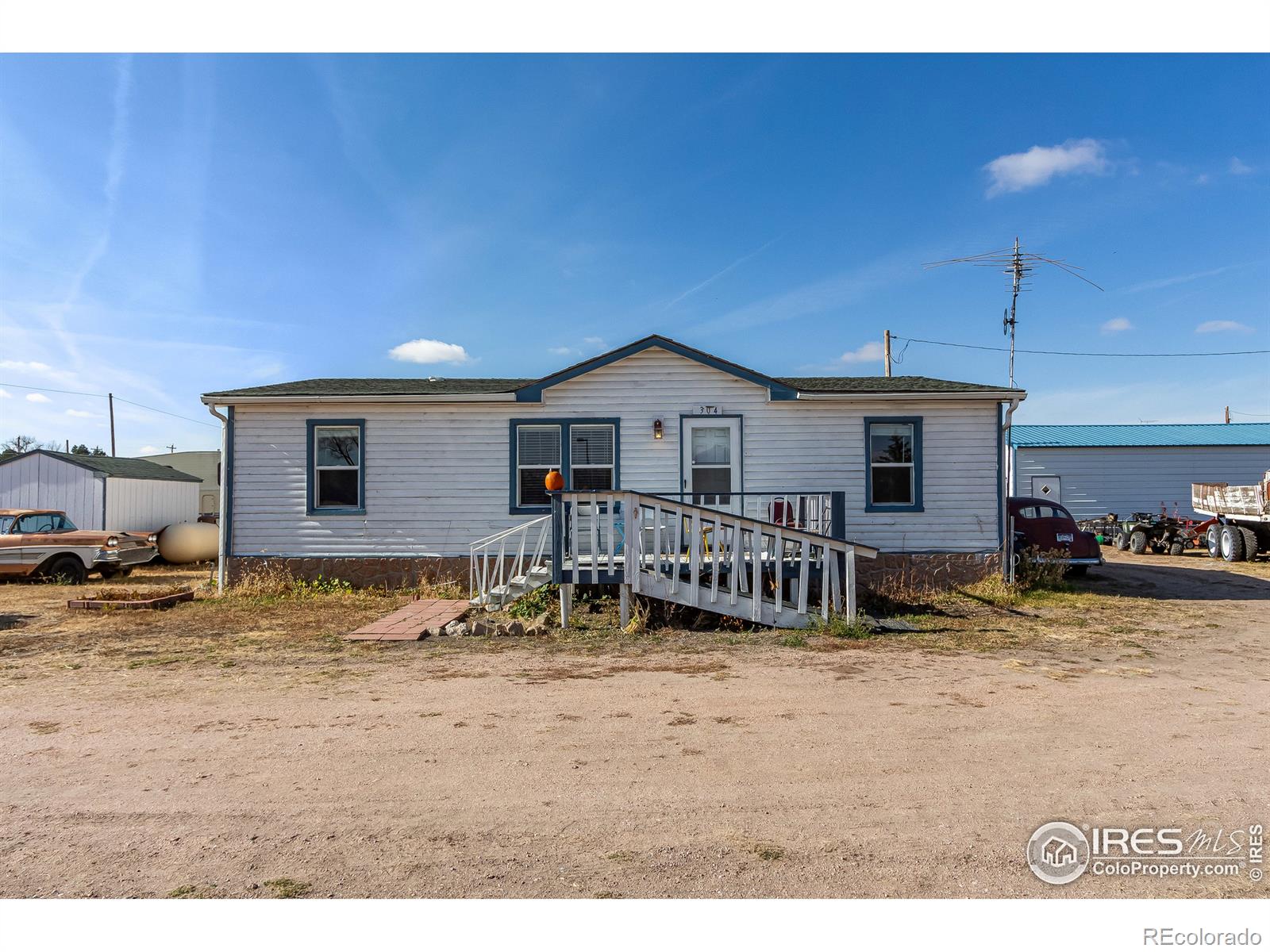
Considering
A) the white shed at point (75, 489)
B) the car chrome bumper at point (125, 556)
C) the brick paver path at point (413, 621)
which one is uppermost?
the white shed at point (75, 489)

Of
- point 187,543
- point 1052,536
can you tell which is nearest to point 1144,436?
point 1052,536

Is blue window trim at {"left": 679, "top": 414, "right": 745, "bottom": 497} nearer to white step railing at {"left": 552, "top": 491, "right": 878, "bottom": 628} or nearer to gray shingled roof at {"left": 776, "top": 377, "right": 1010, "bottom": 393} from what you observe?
gray shingled roof at {"left": 776, "top": 377, "right": 1010, "bottom": 393}

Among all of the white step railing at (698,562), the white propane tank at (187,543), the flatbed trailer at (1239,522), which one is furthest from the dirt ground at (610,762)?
the flatbed trailer at (1239,522)

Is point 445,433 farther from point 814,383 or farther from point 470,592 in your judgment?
point 814,383

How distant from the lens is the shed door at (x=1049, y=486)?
2555cm

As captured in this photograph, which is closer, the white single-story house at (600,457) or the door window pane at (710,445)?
the white single-story house at (600,457)

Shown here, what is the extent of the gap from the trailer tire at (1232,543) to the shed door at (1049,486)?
6689 millimetres

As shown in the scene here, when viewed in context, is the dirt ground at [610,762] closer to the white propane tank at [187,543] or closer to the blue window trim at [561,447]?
the blue window trim at [561,447]

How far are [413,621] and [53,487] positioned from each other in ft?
55.5

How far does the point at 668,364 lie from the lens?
40.7 ft

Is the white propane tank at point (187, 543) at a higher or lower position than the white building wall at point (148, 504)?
lower

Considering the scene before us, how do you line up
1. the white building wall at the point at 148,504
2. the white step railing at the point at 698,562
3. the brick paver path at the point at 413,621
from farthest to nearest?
1. the white building wall at the point at 148,504
2. the white step railing at the point at 698,562
3. the brick paver path at the point at 413,621

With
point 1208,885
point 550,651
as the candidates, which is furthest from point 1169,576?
point 1208,885

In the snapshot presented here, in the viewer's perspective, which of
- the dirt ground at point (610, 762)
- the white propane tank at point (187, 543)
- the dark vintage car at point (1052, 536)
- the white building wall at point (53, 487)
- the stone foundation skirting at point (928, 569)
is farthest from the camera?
the white building wall at point (53, 487)
